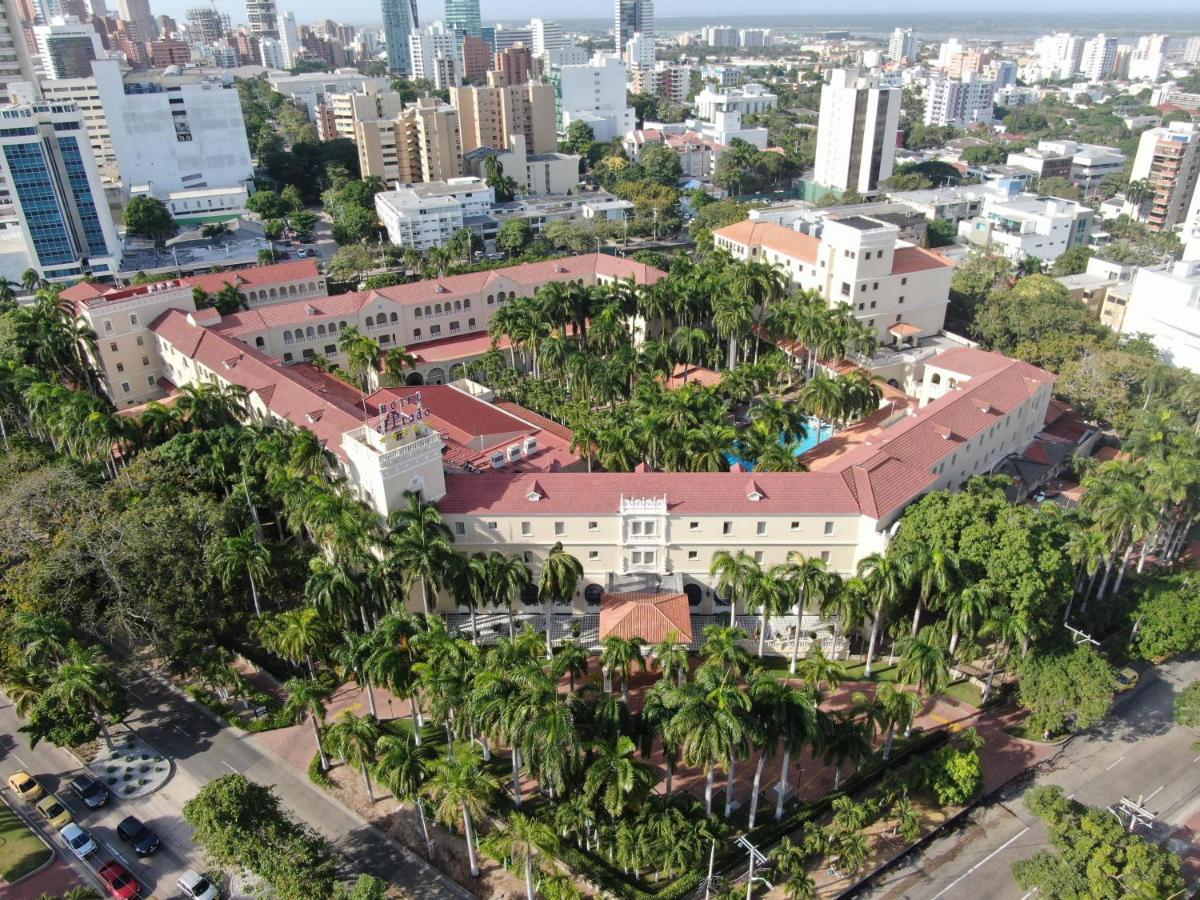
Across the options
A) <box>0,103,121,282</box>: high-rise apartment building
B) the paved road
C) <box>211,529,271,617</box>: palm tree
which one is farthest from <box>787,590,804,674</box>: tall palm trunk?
<box>0,103,121,282</box>: high-rise apartment building

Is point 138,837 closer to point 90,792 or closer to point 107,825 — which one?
point 107,825

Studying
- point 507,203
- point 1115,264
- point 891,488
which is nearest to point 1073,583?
point 891,488

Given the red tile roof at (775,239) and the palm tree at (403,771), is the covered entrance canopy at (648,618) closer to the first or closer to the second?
the palm tree at (403,771)

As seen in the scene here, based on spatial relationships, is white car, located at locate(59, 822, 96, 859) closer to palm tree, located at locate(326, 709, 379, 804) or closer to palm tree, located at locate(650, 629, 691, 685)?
palm tree, located at locate(326, 709, 379, 804)

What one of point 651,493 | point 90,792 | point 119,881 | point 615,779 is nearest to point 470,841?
point 615,779

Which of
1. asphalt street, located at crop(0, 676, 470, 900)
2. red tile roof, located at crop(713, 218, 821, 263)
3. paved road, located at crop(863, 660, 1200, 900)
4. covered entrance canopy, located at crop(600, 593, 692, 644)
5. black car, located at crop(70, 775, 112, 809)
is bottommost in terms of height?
paved road, located at crop(863, 660, 1200, 900)

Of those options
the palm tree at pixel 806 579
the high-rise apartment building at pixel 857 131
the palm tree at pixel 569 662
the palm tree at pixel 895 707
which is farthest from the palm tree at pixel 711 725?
the high-rise apartment building at pixel 857 131

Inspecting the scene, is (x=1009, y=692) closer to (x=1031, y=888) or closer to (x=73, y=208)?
(x=1031, y=888)
